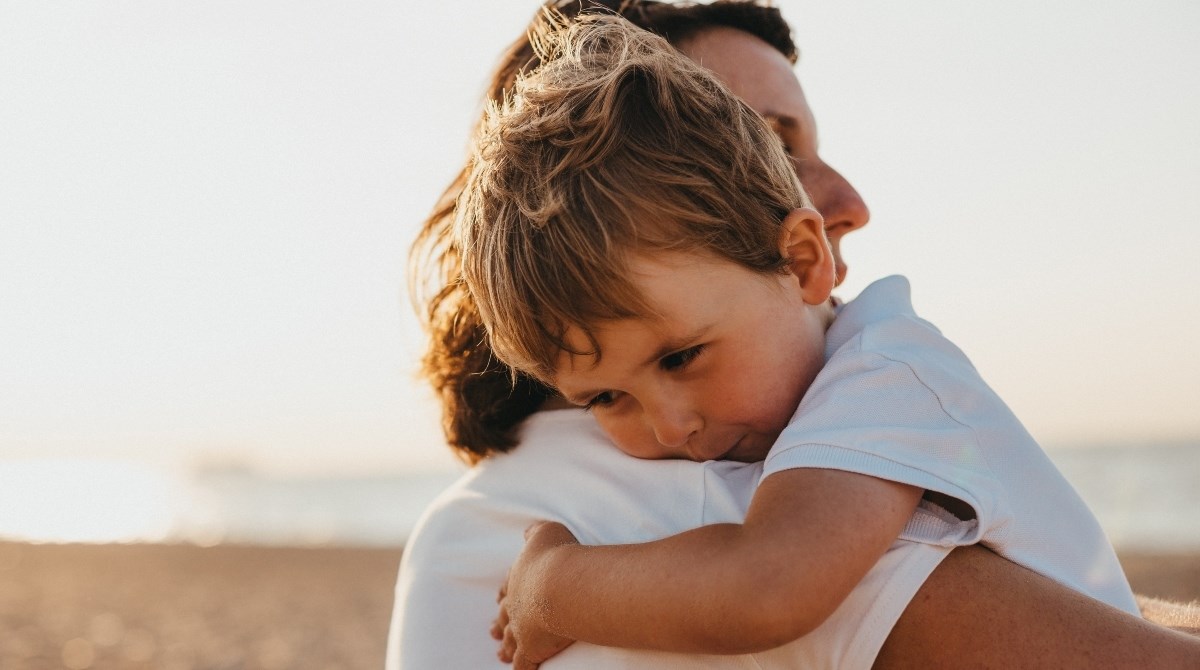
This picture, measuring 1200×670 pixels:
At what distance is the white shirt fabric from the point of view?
1.43m

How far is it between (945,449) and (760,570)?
321 mm

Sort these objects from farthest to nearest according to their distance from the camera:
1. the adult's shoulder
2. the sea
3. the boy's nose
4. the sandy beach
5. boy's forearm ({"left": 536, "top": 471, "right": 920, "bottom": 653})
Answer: the sea < the sandy beach < the boy's nose < the adult's shoulder < boy's forearm ({"left": 536, "top": 471, "right": 920, "bottom": 653})

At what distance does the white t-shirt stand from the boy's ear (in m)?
0.35

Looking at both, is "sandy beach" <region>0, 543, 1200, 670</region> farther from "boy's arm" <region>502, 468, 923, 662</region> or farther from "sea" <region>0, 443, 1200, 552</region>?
"boy's arm" <region>502, 468, 923, 662</region>

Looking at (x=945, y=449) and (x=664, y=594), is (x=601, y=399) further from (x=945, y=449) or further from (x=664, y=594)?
(x=945, y=449)

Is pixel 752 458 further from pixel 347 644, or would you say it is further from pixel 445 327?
pixel 347 644

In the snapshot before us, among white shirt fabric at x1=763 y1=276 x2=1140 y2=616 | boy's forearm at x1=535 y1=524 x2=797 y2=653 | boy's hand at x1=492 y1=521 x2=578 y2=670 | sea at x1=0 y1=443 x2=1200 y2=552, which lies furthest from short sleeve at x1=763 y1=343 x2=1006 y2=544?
sea at x1=0 y1=443 x2=1200 y2=552

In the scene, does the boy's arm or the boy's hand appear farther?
the boy's hand

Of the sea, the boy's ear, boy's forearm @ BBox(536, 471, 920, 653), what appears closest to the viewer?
boy's forearm @ BBox(536, 471, 920, 653)

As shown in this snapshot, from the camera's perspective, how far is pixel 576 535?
176 centimetres

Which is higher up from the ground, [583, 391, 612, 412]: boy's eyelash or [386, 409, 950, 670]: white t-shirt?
[583, 391, 612, 412]: boy's eyelash

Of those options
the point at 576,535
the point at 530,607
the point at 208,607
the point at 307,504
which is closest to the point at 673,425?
the point at 576,535

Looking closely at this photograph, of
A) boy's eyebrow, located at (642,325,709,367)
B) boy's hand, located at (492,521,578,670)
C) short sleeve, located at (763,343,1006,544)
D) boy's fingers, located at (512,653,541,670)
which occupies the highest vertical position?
boy's eyebrow, located at (642,325,709,367)

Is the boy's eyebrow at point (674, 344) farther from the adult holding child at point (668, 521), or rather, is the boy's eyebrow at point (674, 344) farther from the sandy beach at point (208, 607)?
the sandy beach at point (208, 607)
